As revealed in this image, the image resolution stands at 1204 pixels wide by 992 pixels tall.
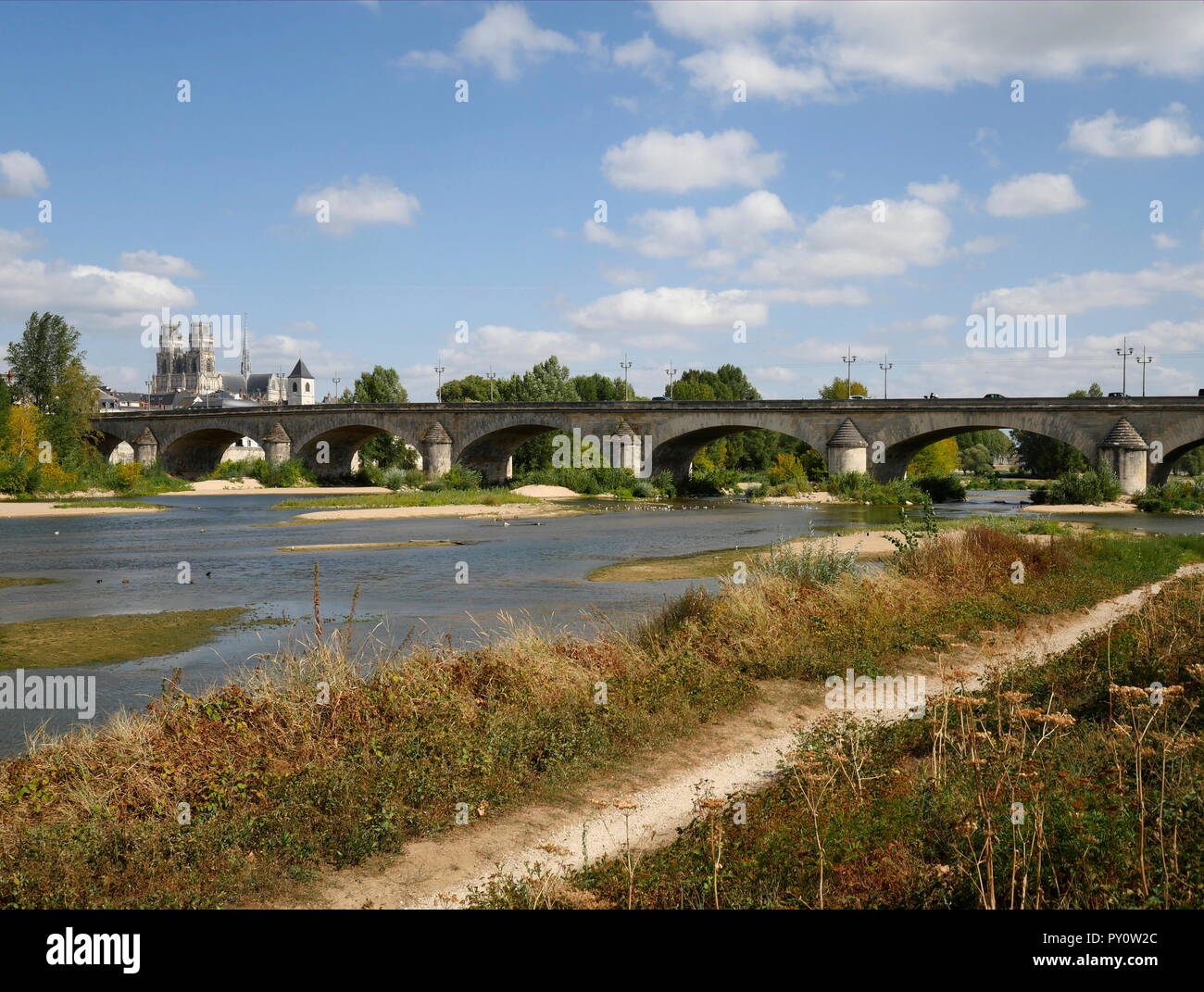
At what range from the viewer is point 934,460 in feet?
319

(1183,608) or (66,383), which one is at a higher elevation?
(66,383)

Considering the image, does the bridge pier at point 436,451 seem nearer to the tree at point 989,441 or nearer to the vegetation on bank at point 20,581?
the vegetation on bank at point 20,581

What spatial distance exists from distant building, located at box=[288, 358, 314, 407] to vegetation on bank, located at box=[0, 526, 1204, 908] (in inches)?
6444

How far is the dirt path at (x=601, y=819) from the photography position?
22.5 feet

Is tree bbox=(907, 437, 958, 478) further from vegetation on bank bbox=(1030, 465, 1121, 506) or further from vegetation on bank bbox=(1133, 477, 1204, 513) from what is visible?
vegetation on bank bbox=(1133, 477, 1204, 513)

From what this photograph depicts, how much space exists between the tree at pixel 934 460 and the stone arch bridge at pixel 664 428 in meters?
25.8

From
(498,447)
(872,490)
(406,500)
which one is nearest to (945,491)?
(872,490)

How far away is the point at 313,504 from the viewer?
59.8 metres

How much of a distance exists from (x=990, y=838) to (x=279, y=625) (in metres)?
16.1

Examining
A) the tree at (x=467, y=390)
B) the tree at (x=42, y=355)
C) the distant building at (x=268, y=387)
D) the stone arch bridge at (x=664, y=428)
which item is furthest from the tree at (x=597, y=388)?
the distant building at (x=268, y=387)

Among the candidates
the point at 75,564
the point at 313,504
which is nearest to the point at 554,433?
the point at 313,504

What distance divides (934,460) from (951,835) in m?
95.3

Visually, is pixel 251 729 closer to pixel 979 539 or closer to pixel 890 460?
pixel 979 539

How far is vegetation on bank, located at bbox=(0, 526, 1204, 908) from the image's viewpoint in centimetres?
695
